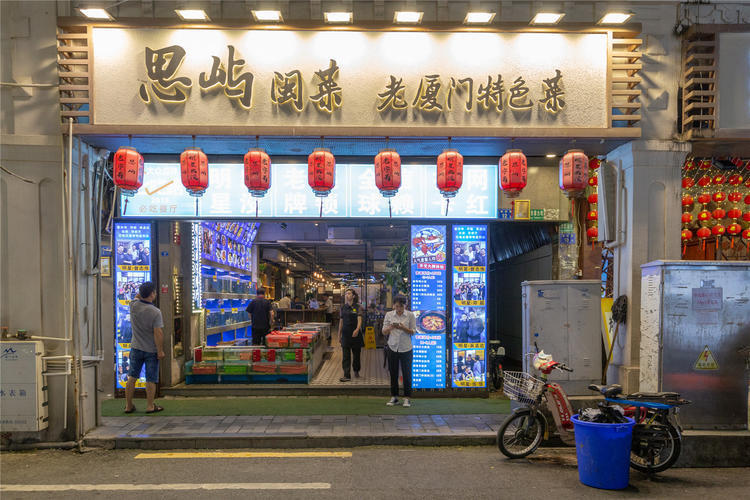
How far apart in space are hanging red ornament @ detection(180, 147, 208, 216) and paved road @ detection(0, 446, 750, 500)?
376 centimetres

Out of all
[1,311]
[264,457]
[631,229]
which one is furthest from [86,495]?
[631,229]

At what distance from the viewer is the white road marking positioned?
17.0 feet

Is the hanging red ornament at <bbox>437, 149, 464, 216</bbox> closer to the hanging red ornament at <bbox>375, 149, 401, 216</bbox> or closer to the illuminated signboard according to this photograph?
the hanging red ornament at <bbox>375, 149, 401, 216</bbox>

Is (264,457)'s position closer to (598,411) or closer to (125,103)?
(598,411)

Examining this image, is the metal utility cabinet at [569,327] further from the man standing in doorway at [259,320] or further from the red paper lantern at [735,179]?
the man standing in doorway at [259,320]

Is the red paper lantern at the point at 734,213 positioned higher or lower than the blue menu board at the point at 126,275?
higher

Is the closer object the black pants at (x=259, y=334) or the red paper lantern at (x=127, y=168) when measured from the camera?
the red paper lantern at (x=127, y=168)

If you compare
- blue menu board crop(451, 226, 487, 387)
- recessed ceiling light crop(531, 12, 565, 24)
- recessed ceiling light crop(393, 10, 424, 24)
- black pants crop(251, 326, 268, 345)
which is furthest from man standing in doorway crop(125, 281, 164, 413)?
recessed ceiling light crop(531, 12, 565, 24)

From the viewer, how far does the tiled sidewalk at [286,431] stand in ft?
21.8

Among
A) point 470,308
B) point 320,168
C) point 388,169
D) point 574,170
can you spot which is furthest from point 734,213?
point 320,168

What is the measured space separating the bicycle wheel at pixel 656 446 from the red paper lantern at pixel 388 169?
4.47 metres

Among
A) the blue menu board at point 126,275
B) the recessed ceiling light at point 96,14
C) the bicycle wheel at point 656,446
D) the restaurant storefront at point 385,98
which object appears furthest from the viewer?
the blue menu board at point 126,275

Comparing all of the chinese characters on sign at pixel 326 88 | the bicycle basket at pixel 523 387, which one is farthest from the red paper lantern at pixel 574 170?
the bicycle basket at pixel 523 387

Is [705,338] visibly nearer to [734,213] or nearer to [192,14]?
[734,213]
